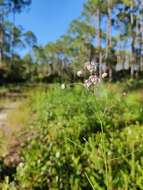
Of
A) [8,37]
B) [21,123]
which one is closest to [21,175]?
[21,123]

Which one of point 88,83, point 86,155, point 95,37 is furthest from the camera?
point 95,37

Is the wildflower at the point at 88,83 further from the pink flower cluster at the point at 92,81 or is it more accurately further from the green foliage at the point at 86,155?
the green foliage at the point at 86,155

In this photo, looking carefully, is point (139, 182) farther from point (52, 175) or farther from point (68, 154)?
point (68, 154)

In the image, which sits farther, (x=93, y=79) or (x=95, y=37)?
(x=95, y=37)

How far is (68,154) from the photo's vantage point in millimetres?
4609

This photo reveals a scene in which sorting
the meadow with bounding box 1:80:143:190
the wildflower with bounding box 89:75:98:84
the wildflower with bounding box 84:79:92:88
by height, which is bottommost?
the meadow with bounding box 1:80:143:190

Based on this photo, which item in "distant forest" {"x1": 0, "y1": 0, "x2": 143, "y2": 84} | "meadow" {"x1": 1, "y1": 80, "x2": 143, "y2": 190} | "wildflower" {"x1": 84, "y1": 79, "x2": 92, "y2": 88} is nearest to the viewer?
"wildflower" {"x1": 84, "y1": 79, "x2": 92, "y2": 88}

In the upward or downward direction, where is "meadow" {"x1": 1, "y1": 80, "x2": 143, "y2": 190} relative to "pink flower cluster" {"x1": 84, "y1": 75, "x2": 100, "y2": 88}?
downward

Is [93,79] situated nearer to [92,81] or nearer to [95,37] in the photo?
[92,81]

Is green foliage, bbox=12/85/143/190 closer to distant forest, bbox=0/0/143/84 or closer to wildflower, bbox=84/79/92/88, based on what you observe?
wildflower, bbox=84/79/92/88

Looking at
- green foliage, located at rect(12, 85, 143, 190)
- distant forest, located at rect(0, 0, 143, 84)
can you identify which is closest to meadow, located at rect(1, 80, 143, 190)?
green foliage, located at rect(12, 85, 143, 190)

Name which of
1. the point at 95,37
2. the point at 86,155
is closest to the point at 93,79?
the point at 86,155

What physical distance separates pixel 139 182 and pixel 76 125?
3.35m

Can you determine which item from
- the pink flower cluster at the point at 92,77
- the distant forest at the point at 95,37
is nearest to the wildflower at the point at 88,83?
the pink flower cluster at the point at 92,77
